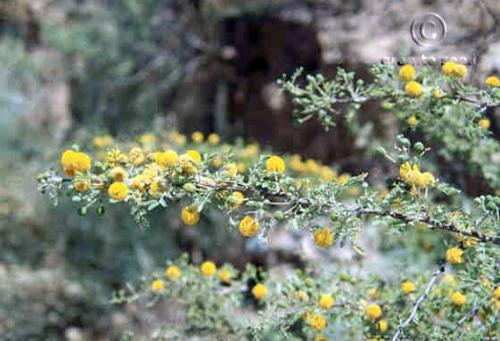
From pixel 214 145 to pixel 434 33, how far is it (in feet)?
2.79

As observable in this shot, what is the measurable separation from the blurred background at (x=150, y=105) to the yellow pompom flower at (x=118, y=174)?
178 cm

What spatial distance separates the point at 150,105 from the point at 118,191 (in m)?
2.57

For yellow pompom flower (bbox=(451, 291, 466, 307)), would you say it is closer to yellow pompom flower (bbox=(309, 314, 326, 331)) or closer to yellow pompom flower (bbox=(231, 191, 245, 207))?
yellow pompom flower (bbox=(309, 314, 326, 331))

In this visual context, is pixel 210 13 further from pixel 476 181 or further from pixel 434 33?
pixel 476 181

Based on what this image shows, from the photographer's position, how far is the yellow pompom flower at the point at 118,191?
3.09 feet

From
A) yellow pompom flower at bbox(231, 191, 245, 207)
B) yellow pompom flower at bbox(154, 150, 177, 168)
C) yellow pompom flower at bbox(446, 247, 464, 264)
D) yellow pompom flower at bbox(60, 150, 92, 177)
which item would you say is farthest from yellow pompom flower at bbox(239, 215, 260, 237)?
yellow pompom flower at bbox(446, 247, 464, 264)

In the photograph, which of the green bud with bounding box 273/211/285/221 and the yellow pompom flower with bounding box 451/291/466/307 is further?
the yellow pompom flower with bounding box 451/291/466/307

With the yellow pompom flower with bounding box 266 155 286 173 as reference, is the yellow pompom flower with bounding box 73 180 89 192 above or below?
below

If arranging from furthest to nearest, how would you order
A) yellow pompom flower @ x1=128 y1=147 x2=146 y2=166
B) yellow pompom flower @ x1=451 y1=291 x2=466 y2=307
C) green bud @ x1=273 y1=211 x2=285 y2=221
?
1. yellow pompom flower @ x1=451 y1=291 x2=466 y2=307
2. yellow pompom flower @ x1=128 y1=147 x2=146 y2=166
3. green bud @ x1=273 y1=211 x2=285 y2=221

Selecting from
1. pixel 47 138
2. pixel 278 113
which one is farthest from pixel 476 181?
pixel 47 138

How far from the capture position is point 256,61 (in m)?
3.53

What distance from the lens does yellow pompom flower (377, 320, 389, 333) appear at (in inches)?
48.0

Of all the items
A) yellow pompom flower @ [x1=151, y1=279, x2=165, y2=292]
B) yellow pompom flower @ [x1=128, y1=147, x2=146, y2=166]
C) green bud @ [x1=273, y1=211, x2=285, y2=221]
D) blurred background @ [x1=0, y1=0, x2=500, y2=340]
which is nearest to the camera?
green bud @ [x1=273, y1=211, x2=285, y2=221]

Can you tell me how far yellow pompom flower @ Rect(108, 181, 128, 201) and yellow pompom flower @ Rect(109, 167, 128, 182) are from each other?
1 centimetres
